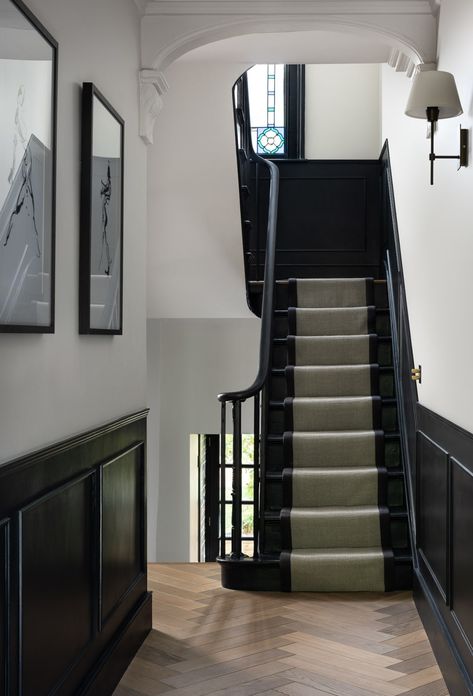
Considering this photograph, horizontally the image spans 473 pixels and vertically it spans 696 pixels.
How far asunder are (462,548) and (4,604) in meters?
1.71

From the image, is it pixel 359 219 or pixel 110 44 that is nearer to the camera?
pixel 110 44

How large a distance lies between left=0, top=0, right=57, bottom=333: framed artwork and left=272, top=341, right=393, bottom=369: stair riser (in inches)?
150

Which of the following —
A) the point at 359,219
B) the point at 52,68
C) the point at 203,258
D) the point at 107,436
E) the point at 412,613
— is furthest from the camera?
the point at 359,219

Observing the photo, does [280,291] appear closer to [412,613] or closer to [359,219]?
[359,219]

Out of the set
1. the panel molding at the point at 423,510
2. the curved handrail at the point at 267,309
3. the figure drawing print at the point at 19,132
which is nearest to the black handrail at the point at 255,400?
the curved handrail at the point at 267,309

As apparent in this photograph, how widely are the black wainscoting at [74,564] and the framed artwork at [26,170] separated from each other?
426mm

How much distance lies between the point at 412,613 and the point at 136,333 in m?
1.96

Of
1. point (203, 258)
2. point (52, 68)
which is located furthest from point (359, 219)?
point (52, 68)

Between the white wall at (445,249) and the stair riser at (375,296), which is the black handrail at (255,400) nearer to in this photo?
the stair riser at (375,296)

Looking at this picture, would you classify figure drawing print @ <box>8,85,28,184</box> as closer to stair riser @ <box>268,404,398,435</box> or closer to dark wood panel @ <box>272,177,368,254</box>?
stair riser @ <box>268,404,398,435</box>

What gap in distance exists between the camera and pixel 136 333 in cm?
392

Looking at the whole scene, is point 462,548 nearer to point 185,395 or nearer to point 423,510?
point 423,510

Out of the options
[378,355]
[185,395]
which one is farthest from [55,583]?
[185,395]

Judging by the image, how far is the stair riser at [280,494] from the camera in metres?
5.15
